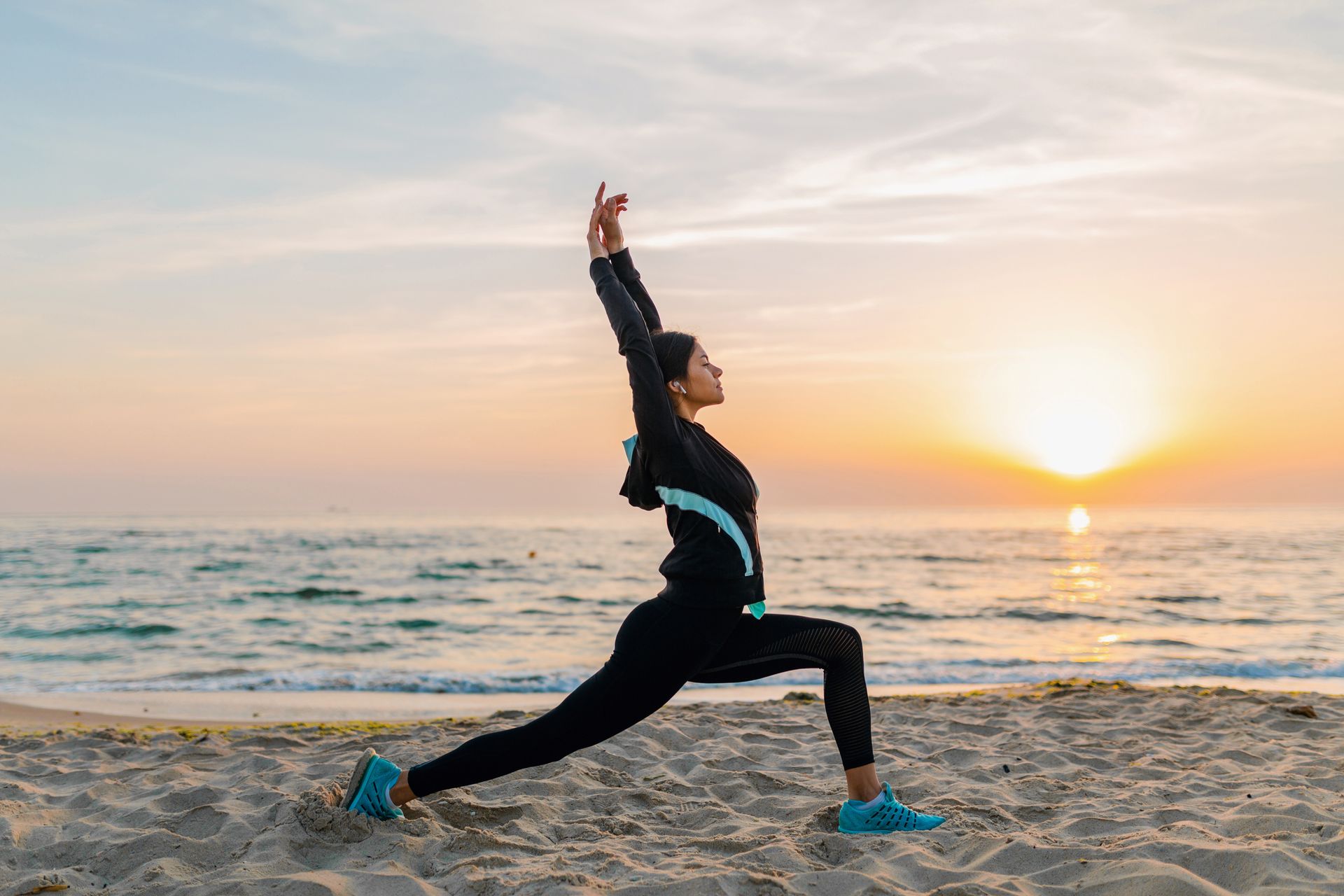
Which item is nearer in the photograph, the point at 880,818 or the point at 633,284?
the point at 880,818

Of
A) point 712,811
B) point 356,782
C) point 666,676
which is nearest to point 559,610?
point 712,811

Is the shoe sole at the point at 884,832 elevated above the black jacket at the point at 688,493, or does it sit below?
below

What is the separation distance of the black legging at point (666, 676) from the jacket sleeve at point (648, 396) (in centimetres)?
51

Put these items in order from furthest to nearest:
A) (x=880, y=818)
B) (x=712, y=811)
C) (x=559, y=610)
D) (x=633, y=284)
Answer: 1. (x=559, y=610)
2. (x=712, y=811)
3. (x=633, y=284)
4. (x=880, y=818)

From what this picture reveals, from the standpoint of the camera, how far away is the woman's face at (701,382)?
11.1ft

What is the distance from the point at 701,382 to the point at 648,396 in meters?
0.29

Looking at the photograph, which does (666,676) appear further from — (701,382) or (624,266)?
(624,266)

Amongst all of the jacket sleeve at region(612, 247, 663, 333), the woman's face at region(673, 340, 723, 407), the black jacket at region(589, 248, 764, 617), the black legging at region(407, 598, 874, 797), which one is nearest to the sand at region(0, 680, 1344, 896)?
the black legging at region(407, 598, 874, 797)

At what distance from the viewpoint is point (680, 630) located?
3.19 metres

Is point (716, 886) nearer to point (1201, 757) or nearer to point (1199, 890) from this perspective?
point (1199, 890)

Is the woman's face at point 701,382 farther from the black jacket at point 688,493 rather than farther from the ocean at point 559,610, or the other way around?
the ocean at point 559,610

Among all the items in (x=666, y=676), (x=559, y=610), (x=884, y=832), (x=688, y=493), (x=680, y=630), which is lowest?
(x=559, y=610)

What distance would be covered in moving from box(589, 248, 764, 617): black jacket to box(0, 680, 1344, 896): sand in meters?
0.93

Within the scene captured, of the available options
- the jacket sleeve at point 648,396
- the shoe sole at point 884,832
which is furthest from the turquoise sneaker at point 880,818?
the jacket sleeve at point 648,396
